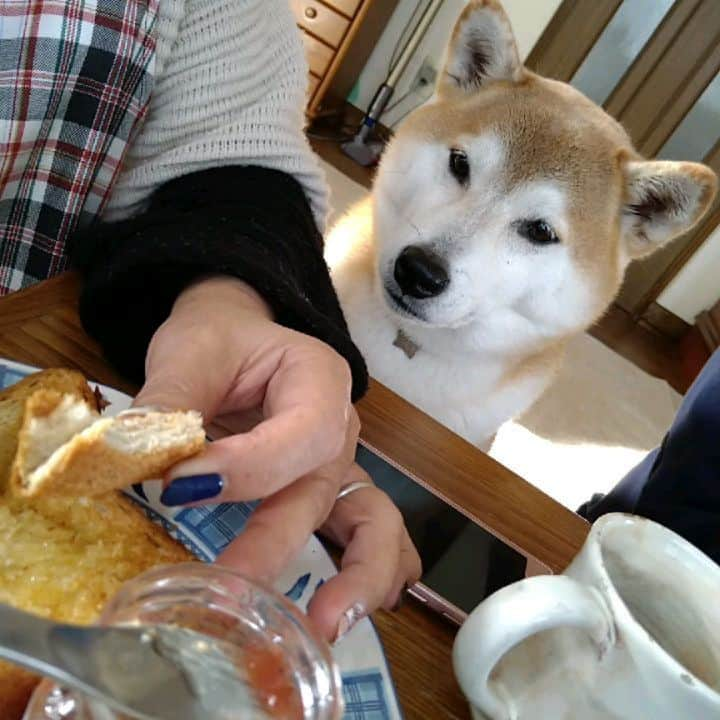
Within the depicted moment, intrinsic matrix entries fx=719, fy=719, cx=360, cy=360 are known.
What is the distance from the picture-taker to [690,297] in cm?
246

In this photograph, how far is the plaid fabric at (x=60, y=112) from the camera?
1.35 ft

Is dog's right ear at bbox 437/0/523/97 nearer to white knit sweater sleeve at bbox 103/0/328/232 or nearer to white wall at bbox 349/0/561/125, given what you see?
white knit sweater sleeve at bbox 103/0/328/232

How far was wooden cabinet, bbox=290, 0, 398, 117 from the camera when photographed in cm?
226

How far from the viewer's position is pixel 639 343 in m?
2.43

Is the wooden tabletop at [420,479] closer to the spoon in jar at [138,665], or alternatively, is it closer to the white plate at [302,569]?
the white plate at [302,569]

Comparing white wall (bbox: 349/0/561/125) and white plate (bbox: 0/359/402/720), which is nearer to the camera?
white plate (bbox: 0/359/402/720)

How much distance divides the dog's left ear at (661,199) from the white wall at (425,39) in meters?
1.54

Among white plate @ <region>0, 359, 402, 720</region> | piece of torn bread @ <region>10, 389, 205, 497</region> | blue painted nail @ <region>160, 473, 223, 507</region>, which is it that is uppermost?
piece of torn bread @ <region>10, 389, 205, 497</region>

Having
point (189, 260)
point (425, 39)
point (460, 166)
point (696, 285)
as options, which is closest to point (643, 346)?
point (696, 285)

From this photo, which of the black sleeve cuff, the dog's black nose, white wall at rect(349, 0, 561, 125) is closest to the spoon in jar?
the black sleeve cuff

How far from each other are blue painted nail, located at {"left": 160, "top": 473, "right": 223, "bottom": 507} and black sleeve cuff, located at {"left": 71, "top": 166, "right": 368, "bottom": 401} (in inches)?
6.1

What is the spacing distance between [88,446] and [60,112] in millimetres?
304

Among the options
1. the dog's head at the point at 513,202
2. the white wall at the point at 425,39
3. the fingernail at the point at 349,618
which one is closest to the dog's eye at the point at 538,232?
the dog's head at the point at 513,202

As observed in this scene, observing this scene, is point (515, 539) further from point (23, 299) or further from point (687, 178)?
point (687, 178)
